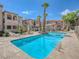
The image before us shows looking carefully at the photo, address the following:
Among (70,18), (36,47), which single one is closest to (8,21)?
(36,47)

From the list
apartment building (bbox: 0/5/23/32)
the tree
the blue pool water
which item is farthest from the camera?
the tree

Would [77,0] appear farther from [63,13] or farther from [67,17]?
[63,13]

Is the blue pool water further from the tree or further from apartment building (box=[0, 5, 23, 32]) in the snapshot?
the tree

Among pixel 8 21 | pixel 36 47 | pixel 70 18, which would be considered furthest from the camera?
pixel 70 18

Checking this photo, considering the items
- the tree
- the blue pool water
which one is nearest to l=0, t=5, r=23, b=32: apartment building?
the blue pool water

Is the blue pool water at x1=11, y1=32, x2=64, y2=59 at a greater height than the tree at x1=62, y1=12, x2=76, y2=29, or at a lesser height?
lesser

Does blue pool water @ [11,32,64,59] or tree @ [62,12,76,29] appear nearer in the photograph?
blue pool water @ [11,32,64,59]

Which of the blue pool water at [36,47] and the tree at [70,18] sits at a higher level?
the tree at [70,18]

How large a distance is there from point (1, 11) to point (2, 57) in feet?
71.5

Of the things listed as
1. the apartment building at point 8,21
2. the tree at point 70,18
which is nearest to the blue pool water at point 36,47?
the apartment building at point 8,21

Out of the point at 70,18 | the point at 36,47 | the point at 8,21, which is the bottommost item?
the point at 36,47

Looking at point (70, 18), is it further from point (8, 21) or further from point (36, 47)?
point (36, 47)

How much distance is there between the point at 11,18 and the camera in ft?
102

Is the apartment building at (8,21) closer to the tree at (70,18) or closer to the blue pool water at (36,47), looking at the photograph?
the blue pool water at (36,47)
